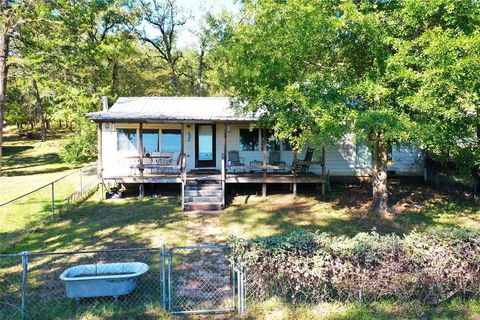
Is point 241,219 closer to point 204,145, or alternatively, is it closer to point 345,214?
point 345,214

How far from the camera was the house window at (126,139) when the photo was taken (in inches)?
555

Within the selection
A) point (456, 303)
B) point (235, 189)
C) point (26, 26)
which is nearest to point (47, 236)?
point (235, 189)

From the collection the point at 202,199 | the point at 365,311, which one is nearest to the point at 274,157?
the point at 202,199

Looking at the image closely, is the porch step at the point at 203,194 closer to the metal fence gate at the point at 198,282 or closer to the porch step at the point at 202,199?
the porch step at the point at 202,199

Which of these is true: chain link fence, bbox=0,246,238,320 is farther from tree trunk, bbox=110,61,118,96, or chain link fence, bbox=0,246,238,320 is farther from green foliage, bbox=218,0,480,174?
tree trunk, bbox=110,61,118,96

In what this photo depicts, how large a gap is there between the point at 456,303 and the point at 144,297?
16.9 feet

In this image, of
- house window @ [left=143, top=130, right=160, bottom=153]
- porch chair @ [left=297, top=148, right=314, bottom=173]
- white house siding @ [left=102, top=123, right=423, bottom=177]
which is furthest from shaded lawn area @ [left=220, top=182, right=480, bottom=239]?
house window @ [left=143, top=130, right=160, bottom=153]

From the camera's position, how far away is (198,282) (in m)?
6.13

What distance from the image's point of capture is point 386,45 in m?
8.40

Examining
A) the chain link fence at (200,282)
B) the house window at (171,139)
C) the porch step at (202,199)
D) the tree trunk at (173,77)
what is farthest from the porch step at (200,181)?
the tree trunk at (173,77)

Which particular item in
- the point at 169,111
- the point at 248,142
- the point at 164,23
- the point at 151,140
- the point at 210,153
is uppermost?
the point at 164,23

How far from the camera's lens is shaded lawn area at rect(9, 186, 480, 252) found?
28.1 feet

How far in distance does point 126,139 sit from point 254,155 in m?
5.70

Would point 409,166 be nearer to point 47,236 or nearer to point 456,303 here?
point 456,303
